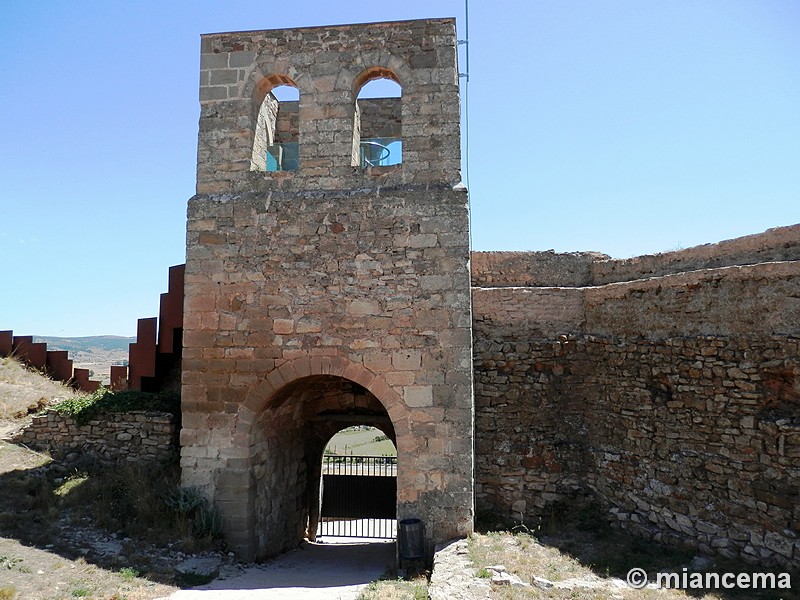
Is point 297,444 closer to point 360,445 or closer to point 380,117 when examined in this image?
point 380,117

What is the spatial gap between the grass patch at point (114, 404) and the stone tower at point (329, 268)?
5.16 ft

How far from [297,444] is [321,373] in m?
2.84

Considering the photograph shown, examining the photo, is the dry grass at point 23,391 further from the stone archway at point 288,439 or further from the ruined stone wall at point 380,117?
the ruined stone wall at point 380,117

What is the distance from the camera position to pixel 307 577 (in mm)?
7398

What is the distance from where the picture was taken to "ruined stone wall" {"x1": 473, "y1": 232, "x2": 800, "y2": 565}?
6289 mm

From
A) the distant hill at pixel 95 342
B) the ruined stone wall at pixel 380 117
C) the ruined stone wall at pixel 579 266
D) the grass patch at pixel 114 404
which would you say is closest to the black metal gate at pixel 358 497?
the grass patch at pixel 114 404

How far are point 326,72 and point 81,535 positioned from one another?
6902mm

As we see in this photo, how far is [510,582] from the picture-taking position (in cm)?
571

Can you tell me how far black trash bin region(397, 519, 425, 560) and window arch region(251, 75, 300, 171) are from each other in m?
5.07

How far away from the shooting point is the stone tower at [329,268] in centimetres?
729

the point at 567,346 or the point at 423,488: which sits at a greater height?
the point at 567,346

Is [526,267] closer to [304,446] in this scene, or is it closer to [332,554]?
[304,446]

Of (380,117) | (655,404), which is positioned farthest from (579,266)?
(380,117)

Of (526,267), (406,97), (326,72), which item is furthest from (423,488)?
(326,72)
